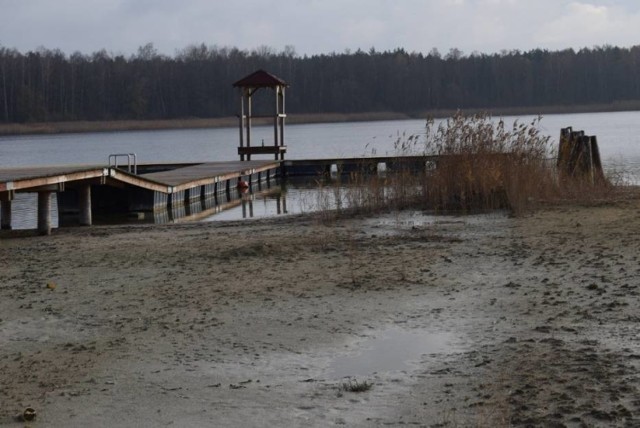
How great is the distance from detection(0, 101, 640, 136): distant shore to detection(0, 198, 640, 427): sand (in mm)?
67629

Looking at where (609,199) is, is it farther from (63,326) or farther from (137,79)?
(137,79)

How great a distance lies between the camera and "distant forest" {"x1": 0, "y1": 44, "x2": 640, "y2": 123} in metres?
88.6

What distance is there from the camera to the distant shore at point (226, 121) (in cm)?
8031

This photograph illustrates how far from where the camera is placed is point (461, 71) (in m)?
98.6

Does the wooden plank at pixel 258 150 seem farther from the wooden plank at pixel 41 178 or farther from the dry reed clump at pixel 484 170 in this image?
the dry reed clump at pixel 484 170

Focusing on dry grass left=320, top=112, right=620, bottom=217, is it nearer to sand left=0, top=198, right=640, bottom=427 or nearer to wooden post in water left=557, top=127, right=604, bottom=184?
wooden post in water left=557, top=127, right=604, bottom=184

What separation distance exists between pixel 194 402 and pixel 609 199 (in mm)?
9860

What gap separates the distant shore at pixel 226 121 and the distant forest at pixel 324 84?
65.8 inches

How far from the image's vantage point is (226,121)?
267 feet

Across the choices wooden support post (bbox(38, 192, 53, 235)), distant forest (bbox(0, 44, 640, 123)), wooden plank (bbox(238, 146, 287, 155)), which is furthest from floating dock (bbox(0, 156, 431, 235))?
distant forest (bbox(0, 44, 640, 123))

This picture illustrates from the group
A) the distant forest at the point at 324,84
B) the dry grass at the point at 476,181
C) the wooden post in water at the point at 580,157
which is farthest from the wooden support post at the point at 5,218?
the distant forest at the point at 324,84

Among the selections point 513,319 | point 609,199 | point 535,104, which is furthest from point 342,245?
point 535,104

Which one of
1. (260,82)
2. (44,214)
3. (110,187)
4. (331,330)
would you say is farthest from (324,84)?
(331,330)

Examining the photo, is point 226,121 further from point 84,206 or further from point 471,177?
point 471,177
